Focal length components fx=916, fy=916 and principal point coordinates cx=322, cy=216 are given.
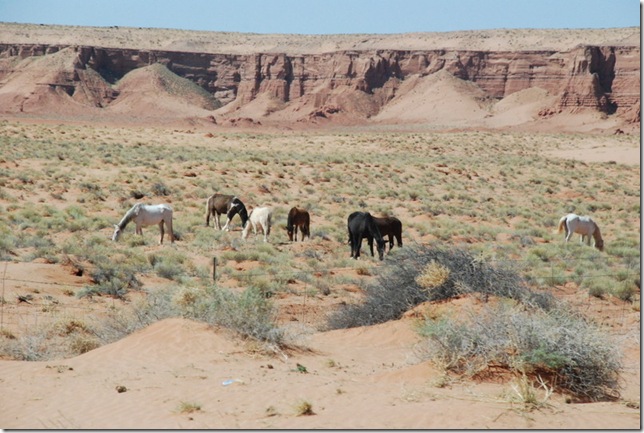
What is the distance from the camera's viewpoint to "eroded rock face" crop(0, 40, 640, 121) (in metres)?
124

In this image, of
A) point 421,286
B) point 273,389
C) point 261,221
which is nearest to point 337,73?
point 261,221

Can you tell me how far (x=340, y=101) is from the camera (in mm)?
129000

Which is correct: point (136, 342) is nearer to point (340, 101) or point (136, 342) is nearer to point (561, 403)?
point (561, 403)

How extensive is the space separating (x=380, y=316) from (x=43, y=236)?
1286 centimetres

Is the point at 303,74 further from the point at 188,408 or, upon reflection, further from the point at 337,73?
the point at 188,408

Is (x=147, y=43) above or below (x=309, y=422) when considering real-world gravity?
above

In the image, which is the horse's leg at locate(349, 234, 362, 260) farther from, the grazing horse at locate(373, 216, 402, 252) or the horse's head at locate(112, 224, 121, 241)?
the horse's head at locate(112, 224, 121, 241)

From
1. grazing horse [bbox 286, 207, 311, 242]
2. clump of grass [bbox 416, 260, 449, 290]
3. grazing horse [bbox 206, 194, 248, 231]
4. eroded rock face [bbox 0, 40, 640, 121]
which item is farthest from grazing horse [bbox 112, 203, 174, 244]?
eroded rock face [bbox 0, 40, 640, 121]

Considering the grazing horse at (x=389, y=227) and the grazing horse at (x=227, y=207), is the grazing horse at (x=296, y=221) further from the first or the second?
the grazing horse at (x=389, y=227)

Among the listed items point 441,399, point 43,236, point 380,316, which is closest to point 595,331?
point 441,399

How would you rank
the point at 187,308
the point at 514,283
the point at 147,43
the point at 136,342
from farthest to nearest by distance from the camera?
the point at 147,43 < the point at 514,283 < the point at 187,308 < the point at 136,342

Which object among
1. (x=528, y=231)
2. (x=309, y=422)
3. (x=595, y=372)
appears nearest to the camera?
(x=309, y=422)

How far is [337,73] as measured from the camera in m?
138

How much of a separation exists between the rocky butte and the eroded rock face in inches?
6.1
